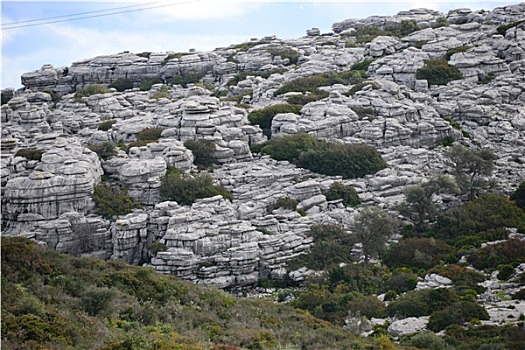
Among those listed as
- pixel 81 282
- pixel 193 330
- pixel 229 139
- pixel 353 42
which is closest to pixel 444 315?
pixel 193 330

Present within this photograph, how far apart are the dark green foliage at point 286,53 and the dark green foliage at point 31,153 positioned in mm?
40949

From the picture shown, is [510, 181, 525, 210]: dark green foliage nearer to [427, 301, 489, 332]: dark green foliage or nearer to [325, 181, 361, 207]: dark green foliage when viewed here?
[325, 181, 361, 207]: dark green foliage

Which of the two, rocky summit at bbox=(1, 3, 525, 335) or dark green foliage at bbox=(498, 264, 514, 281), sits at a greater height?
rocky summit at bbox=(1, 3, 525, 335)

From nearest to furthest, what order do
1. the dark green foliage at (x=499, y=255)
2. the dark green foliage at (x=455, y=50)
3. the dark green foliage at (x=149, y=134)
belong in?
the dark green foliage at (x=499, y=255)
the dark green foliage at (x=149, y=134)
the dark green foliage at (x=455, y=50)

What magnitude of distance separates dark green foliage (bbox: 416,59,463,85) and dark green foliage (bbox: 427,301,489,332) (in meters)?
36.0

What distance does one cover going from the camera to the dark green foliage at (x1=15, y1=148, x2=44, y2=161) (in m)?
39.5

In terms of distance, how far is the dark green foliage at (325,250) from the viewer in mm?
33125

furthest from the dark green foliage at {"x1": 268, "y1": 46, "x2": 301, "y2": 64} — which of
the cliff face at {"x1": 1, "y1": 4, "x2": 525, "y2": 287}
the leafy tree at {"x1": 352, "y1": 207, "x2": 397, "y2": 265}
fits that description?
the leafy tree at {"x1": 352, "y1": 207, "x2": 397, "y2": 265}

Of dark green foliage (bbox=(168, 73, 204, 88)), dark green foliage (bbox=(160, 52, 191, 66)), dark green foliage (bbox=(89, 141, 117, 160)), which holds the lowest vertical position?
dark green foliage (bbox=(89, 141, 117, 160))

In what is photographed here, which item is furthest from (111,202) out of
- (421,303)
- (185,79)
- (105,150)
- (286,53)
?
(286,53)

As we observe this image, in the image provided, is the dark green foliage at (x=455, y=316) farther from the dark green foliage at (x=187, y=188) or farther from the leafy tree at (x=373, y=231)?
the dark green foliage at (x=187, y=188)

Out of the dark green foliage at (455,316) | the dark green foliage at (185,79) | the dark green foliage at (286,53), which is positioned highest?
the dark green foliage at (286,53)

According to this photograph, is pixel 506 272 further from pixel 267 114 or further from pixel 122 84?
pixel 122 84

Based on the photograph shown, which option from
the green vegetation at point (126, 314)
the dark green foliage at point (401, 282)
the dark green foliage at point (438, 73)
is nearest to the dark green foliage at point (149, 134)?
the green vegetation at point (126, 314)
